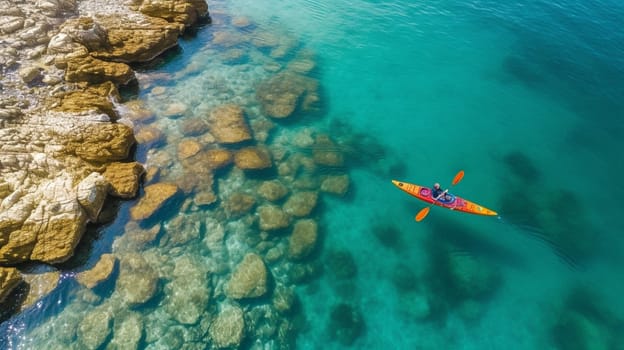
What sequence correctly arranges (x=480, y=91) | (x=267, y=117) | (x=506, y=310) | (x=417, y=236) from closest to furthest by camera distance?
(x=506, y=310) < (x=417, y=236) < (x=267, y=117) < (x=480, y=91)

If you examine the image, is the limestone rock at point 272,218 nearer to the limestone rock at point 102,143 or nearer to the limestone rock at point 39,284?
the limestone rock at point 102,143

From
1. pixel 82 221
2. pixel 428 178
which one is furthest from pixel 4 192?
pixel 428 178

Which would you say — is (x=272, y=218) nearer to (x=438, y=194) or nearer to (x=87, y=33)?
(x=438, y=194)

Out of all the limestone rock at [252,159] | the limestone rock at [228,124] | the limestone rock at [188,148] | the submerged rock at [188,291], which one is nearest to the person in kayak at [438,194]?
the limestone rock at [252,159]

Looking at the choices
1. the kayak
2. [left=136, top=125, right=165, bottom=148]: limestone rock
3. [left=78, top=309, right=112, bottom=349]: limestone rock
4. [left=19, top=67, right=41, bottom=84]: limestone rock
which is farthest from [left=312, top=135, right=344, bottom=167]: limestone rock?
[left=19, top=67, right=41, bottom=84]: limestone rock

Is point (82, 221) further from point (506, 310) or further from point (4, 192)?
point (506, 310)
